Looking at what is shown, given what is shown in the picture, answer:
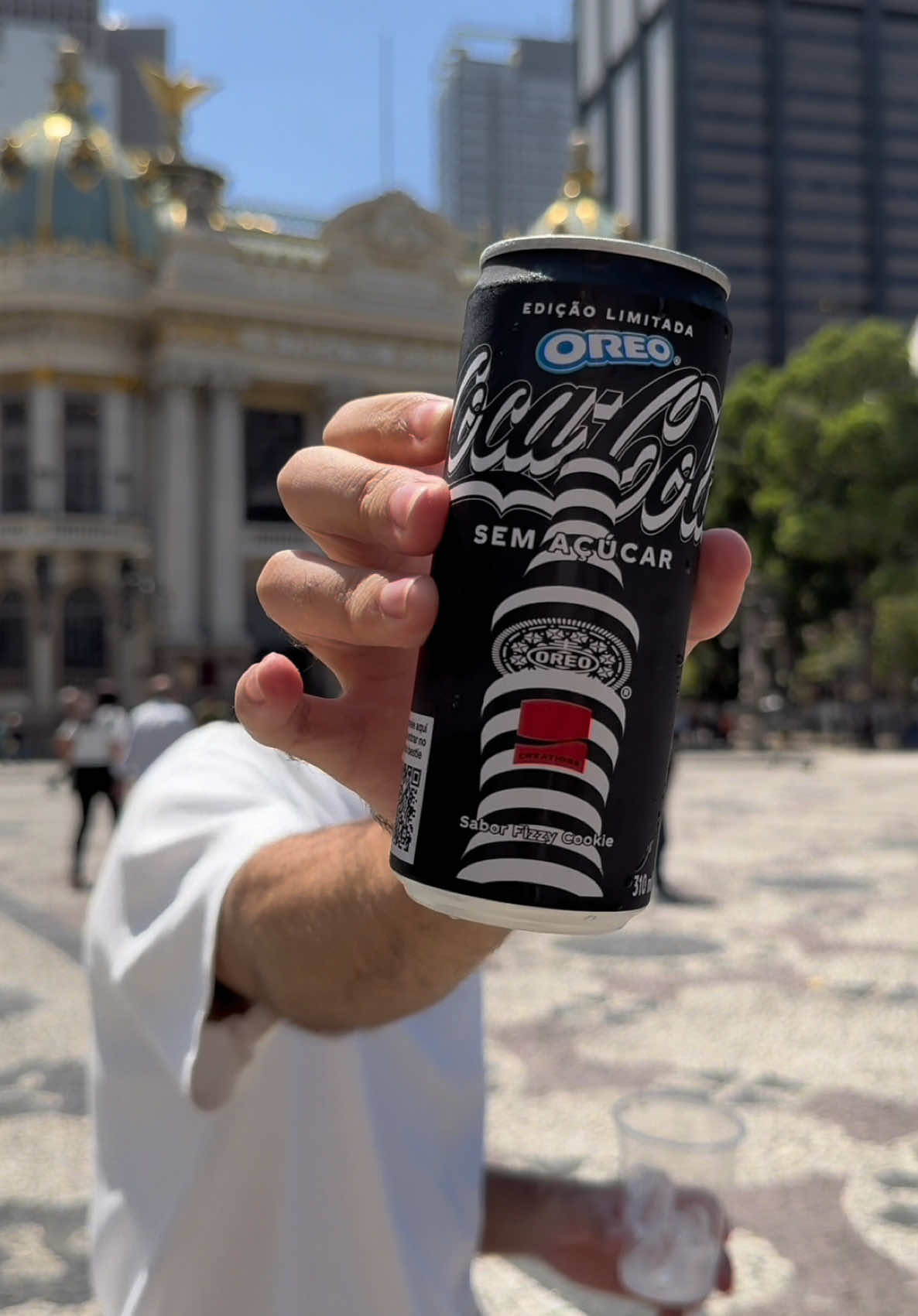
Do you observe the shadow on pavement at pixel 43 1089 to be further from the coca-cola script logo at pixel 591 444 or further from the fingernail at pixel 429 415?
the coca-cola script logo at pixel 591 444

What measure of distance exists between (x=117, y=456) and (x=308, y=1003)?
36.2m

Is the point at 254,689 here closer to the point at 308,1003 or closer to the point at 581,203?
the point at 308,1003

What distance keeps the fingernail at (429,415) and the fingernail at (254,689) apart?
0.90ft

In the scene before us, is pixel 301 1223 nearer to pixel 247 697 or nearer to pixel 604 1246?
pixel 604 1246

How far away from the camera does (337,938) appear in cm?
136

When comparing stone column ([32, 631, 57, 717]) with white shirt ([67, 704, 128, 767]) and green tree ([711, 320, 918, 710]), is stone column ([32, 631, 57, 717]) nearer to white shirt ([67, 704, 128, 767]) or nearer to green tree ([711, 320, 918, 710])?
green tree ([711, 320, 918, 710])

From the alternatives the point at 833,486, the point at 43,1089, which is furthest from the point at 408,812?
the point at 833,486

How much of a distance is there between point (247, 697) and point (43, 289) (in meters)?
36.8

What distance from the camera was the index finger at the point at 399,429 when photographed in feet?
3.90

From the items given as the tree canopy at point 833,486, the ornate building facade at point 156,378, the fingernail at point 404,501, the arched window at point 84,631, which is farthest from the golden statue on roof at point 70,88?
the fingernail at point 404,501

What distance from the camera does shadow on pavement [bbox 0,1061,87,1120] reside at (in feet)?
12.6

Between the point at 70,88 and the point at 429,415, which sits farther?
the point at 70,88

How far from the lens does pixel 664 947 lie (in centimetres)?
632

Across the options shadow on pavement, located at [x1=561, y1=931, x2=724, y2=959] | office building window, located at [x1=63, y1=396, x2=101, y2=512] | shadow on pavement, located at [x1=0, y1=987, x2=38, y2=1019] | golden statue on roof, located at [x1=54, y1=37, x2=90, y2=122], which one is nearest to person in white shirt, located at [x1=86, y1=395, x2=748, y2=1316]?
shadow on pavement, located at [x1=0, y1=987, x2=38, y2=1019]
